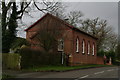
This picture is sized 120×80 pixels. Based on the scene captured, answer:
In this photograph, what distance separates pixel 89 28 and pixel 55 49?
27955 millimetres

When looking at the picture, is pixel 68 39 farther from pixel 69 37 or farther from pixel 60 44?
pixel 60 44

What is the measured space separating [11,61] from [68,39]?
477 inches

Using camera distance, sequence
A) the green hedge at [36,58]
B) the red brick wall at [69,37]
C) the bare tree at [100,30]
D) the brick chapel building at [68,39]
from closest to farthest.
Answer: the green hedge at [36,58] → the red brick wall at [69,37] → the brick chapel building at [68,39] → the bare tree at [100,30]

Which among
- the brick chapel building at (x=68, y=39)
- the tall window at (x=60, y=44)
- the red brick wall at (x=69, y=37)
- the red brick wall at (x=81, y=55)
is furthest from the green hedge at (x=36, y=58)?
the red brick wall at (x=81, y=55)

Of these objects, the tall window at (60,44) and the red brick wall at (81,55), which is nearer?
the tall window at (60,44)

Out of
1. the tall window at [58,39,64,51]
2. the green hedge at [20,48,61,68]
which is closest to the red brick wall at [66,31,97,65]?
the tall window at [58,39,64,51]

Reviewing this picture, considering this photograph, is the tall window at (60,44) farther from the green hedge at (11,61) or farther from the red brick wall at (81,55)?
the green hedge at (11,61)

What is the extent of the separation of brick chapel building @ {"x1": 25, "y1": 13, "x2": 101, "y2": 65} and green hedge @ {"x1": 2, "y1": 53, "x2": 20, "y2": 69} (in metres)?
6.95

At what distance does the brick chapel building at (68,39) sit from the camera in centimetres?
2831

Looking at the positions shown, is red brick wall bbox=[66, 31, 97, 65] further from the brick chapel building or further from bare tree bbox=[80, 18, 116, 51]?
bare tree bbox=[80, 18, 116, 51]

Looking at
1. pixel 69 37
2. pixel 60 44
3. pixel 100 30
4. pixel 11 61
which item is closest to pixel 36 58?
pixel 11 61

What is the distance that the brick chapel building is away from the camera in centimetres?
2831

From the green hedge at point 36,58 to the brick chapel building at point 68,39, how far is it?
2925mm

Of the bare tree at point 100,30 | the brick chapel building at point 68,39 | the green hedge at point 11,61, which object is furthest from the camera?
the bare tree at point 100,30
